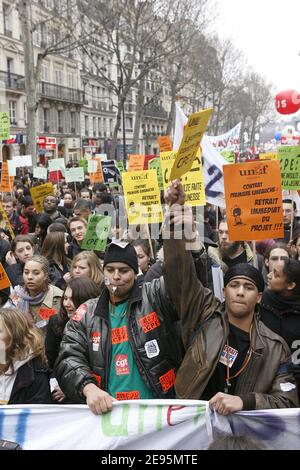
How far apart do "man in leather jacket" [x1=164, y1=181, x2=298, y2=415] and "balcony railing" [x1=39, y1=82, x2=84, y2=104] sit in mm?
40934

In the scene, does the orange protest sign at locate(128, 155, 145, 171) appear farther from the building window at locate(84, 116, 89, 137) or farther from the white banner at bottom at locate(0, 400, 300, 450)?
the building window at locate(84, 116, 89, 137)

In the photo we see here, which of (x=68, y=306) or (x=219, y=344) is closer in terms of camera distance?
(x=219, y=344)

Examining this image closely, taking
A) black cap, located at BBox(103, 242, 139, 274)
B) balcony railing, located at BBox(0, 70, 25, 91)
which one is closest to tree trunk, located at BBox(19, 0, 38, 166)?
black cap, located at BBox(103, 242, 139, 274)

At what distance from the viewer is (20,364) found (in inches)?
119

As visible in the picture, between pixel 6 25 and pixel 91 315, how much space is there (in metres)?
38.0

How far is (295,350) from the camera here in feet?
11.2

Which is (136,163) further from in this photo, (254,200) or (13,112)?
(13,112)

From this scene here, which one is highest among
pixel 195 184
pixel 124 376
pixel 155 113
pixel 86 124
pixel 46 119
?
pixel 155 113

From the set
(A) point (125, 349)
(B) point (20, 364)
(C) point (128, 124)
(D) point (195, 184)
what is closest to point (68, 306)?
(B) point (20, 364)

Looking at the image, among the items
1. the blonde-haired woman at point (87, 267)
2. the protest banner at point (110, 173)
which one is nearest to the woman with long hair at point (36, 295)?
the blonde-haired woman at point (87, 267)

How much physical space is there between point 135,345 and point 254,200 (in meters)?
2.28

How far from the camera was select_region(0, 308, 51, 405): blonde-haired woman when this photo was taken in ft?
9.77

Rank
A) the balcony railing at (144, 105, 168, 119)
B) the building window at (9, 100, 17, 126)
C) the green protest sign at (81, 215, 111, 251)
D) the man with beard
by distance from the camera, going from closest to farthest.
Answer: the man with beard
the green protest sign at (81, 215, 111, 251)
the building window at (9, 100, 17, 126)
the balcony railing at (144, 105, 168, 119)
